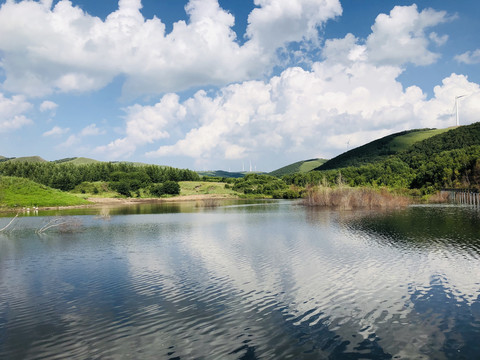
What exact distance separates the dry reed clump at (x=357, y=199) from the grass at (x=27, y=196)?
3175 inches

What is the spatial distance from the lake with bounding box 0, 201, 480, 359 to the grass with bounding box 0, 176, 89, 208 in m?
77.5

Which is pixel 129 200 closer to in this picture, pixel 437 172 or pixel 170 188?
pixel 170 188

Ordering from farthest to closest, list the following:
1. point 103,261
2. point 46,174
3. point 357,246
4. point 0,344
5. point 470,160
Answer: point 46,174 → point 470,160 → point 357,246 → point 103,261 → point 0,344

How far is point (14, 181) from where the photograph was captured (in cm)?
11012

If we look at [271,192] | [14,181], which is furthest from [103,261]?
[271,192]

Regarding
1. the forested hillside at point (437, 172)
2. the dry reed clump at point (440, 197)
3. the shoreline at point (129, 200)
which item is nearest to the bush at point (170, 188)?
the shoreline at point (129, 200)

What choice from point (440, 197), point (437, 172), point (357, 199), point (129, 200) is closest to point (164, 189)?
point (129, 200)

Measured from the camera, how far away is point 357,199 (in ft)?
257

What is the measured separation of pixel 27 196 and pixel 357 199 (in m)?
93.8

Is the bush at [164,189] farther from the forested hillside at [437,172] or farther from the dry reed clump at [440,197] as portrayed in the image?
the dry reed clump at [440,197]

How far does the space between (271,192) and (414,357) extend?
180 meters

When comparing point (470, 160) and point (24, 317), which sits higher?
point (470, 160)

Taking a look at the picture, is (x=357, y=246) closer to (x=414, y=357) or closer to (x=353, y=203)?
(x=414, y=357)

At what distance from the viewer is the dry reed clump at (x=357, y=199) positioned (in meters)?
78.1
